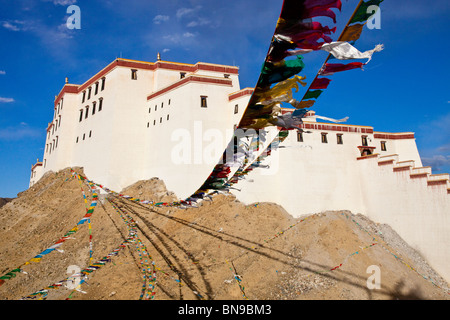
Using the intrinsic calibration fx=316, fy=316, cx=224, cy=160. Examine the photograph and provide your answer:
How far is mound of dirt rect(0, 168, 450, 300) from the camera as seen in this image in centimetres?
1462

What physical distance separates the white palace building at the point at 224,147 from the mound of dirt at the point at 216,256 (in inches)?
46.3

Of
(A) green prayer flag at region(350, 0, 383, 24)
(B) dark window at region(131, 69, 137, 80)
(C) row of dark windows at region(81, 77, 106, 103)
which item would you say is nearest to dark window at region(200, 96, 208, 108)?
(B) dark window at region(131, 69, 137, 80)

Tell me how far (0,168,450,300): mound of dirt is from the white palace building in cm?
117

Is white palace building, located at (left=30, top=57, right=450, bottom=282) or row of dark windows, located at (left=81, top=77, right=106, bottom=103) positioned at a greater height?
row of dark windows, located at (left=81, top=77, right=106, bottom=103)

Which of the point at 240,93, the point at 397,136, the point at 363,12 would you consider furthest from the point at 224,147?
the point at 363,12

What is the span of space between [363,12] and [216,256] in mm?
14436

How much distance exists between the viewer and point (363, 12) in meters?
4.54

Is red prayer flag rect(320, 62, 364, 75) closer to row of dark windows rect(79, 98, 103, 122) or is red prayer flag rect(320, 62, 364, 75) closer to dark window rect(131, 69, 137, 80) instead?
dark window rect(131, 69, 137, 80)

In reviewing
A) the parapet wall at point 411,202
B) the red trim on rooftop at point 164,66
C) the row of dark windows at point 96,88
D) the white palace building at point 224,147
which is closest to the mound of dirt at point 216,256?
the parapet wall at point 411,202

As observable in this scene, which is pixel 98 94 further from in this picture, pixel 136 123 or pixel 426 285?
pixel 426 285

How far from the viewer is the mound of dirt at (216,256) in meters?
14.6

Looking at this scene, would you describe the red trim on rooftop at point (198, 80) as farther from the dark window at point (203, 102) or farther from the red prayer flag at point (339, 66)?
the red prayer flag at point (339, 66)

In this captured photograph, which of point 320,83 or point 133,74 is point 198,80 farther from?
point 320,83
